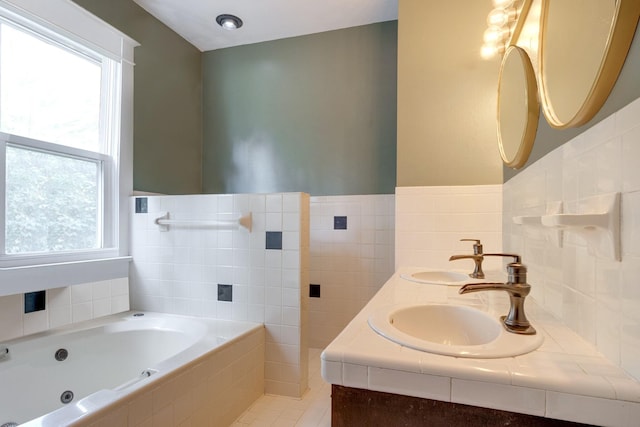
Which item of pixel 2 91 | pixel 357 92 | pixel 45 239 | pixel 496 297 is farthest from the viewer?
pixel 357 92

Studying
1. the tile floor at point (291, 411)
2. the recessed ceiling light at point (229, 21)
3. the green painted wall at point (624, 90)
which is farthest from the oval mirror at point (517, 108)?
the recessed ceiling light at point (229, 21)

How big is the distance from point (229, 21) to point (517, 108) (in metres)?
2.17

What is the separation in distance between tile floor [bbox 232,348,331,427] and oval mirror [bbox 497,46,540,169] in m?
1.56

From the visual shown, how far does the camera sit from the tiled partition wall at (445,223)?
1713mm

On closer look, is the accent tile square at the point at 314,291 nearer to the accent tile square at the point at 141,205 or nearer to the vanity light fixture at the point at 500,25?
the accent tile square at the point at 141,205

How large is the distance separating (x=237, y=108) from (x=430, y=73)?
1693mm

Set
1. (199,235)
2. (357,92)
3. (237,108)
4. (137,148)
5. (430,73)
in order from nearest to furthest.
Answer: (430,73) < (199,235) < (137,148) < (357,92) < (237,108)

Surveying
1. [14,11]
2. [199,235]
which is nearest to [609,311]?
[199,235]

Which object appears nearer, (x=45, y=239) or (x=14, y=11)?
(x=14, y=11)

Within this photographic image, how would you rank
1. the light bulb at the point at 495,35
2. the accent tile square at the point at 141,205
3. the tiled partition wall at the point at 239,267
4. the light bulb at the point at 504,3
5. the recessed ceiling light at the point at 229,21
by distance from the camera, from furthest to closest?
the recessed ceiling light at the point at 229,21, the accent tile square at the point at 141,205, the tiled partition wall at the point at 239,267, the light bulb at the point at 495,35, the light bulb at the point at 504,3

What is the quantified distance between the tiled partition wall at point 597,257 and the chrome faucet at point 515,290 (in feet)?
0.35

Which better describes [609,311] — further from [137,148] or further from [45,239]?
[137,148]

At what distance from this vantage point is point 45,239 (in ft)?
5.73

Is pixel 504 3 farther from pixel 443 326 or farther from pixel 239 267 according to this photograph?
pixel 239 267
